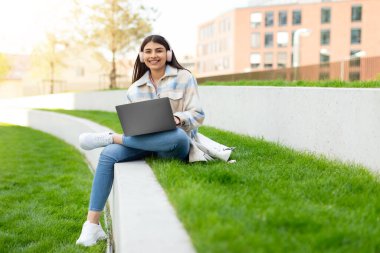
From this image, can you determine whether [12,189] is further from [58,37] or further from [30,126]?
[58,37]

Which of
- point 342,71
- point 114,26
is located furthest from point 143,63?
point 114,26

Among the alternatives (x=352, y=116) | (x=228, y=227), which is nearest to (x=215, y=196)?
(x=228, y=227)

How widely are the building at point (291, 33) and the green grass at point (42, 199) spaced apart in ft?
150

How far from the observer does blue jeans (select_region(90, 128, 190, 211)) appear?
4.32m

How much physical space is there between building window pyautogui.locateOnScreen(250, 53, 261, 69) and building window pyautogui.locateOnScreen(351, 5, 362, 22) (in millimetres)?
11595

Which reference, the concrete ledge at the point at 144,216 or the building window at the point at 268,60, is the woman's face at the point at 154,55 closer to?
the concrete ledge at the point at 144,216

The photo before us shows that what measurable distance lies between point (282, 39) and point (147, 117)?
57.7 meters

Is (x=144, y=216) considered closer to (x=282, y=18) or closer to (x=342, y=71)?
(x=342, y=71)

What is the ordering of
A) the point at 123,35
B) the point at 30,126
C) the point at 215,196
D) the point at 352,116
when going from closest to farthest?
the point at 215,196
the point at 352,116
the point at 30,126
the point at 123,35

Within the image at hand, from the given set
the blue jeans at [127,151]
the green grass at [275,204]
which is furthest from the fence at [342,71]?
the blue jeans at [127,151]

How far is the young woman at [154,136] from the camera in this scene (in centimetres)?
435

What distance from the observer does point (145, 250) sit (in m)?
2.50

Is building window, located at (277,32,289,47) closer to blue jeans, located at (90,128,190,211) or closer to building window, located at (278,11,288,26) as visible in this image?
building window, located at (278,11,288,26)

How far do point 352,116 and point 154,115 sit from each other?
207 centimetres
